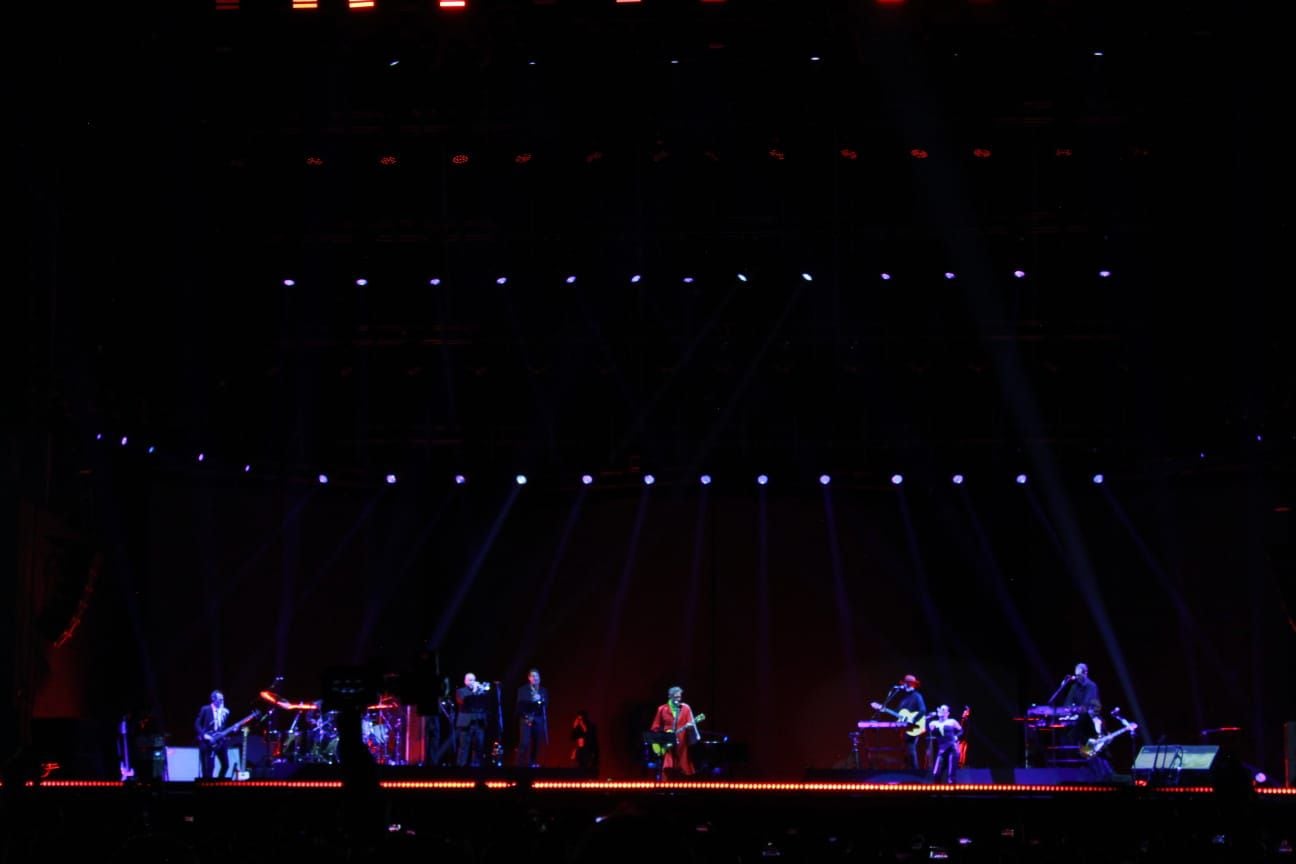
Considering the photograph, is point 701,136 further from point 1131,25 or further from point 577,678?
point 577,678

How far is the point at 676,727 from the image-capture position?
59.8 feet

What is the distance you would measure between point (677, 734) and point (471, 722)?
8.76 feet

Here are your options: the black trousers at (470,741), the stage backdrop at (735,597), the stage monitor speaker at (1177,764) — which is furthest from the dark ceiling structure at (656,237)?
the stage monitor speaker at (1177,764)

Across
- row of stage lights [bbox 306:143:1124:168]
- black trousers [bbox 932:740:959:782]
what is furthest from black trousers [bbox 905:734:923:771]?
row of stage lights [bbox 306:143:1124:168]

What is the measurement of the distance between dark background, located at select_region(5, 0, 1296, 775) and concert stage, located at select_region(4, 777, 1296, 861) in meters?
5.52

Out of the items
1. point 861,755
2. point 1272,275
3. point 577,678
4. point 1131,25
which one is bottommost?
point 861,755

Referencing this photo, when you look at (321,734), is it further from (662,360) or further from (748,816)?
(748,816)

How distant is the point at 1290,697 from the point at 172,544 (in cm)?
1479

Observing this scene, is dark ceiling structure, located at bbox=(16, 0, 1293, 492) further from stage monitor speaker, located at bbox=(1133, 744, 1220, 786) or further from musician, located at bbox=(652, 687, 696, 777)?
stage monitor speaker, located at bbox=(1133, 744, 1220, 786)

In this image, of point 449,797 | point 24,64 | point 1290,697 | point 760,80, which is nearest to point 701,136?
point 760,80

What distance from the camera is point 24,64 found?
1262cm

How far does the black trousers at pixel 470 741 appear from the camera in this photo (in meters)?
18.0

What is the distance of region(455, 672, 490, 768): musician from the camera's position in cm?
1800

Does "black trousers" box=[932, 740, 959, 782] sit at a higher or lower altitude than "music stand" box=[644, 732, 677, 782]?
lower
